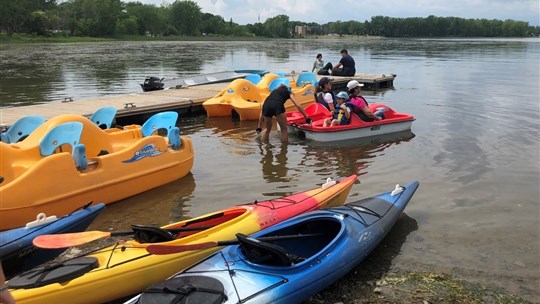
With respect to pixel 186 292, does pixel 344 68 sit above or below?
above

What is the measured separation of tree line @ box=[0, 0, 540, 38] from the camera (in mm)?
74756

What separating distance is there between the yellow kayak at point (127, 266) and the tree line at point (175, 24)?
75377 mm

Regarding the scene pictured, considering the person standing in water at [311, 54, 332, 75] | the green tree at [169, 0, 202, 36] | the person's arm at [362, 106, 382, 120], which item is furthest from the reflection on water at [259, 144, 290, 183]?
the green tree at [169, 0, 202, 36]

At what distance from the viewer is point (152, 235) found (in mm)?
5156

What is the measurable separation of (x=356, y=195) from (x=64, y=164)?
15.1 ft

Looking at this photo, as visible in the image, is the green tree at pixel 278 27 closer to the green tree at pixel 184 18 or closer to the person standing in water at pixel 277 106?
the green tree at pixel 184 18

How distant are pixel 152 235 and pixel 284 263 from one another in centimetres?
150

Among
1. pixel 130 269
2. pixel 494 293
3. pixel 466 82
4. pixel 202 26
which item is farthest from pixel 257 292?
pixel 202 26

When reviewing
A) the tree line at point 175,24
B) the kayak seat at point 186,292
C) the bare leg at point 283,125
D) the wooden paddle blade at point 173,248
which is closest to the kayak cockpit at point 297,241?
the wooden paddle blade at point 173,248

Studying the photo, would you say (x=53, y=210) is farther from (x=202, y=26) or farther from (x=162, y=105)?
(x=202, y=26)

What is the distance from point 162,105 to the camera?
47.0 ft

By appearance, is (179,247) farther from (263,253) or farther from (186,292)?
(263,253)

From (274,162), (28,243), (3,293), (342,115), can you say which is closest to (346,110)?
(342,115)

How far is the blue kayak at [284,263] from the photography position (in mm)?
4227
